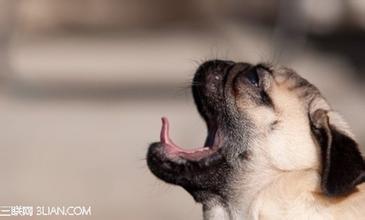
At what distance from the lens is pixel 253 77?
5.43m

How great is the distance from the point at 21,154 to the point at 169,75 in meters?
2.59

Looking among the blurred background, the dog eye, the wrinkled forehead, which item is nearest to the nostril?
the dog eye

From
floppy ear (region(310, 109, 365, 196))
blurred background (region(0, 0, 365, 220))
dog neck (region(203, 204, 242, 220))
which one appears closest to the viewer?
floppy ear (region(310, 109, 365, 196))

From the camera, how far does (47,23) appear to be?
13914mm

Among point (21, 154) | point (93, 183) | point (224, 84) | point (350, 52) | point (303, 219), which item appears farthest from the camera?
point (350, 52)

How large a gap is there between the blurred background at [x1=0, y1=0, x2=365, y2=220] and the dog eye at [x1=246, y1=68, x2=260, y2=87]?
2861 millimetres

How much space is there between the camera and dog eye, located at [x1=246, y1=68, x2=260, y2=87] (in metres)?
5.39

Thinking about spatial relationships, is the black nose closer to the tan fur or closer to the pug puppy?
the pug puppy

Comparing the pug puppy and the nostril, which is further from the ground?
the nostril

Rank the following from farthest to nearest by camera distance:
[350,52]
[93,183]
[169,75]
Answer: [350,52]
[169,75]
[93,183]

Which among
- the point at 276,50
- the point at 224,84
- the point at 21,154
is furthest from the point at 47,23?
the point at 224,84

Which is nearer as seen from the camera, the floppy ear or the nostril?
the floppy ear

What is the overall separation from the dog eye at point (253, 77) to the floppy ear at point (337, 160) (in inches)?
14.2

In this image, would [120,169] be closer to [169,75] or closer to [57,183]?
[57,183]
